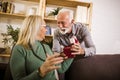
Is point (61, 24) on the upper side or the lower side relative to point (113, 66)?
upper

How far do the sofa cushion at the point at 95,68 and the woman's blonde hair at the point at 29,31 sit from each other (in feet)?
2.36

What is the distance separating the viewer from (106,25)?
3.22 m

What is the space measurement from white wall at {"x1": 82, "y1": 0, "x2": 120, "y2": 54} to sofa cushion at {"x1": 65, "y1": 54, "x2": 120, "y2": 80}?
1.09 meters

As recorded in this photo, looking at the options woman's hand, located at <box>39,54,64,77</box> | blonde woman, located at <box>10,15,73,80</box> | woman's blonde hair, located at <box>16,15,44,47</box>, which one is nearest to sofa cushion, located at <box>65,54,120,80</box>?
blonde woman, located at <box>10,15,73,80</box>

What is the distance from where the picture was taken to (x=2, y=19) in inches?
114

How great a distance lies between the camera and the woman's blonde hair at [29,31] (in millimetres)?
1483

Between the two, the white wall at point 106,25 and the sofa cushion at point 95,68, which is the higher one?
the white wall at point 106,25

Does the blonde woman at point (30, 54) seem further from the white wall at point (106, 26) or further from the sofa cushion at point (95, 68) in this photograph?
the white wall at point (106, 26)

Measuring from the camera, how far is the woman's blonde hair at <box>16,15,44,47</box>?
1.48m

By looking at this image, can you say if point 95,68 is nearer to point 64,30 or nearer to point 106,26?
point 64,30

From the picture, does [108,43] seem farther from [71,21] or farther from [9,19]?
[9,19]

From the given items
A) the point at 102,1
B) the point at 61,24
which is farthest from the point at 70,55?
the point at 102,1

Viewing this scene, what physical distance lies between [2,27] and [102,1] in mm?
1868

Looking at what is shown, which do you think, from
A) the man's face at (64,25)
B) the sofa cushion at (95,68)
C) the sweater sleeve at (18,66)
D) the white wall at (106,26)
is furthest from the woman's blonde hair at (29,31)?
the white wall at (106,26)
